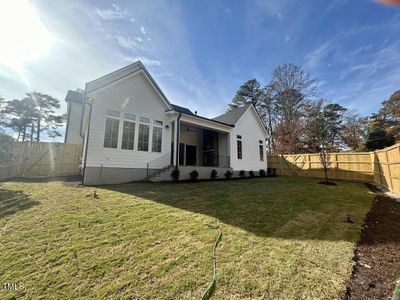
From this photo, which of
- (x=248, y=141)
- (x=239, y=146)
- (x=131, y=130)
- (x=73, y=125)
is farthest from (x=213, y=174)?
(x=73, y=125)

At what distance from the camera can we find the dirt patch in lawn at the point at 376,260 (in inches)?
96.2

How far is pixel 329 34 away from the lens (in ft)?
31.6

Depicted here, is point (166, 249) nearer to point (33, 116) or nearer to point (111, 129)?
point (111, 129)

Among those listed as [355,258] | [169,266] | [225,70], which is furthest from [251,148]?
[169,266]

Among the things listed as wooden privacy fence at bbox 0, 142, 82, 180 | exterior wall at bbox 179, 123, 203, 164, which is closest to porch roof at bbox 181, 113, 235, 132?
exterior wall at bbox 179, 123, 203, 164

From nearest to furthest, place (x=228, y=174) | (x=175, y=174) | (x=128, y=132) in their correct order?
(x=128, y=132) → (x=175, y=174) → (x=228, y=174)

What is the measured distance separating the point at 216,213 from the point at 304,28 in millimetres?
10919

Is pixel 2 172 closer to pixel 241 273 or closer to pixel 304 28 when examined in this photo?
pixel 241 273

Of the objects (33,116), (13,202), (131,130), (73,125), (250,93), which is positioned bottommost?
(13,202)

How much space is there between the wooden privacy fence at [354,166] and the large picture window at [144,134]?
40.3 feet

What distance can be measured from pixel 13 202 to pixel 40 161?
813 cm

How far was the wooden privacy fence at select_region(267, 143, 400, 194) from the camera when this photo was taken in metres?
9.14

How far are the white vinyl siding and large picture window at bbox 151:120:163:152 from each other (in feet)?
0.67

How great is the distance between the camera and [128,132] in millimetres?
10219
